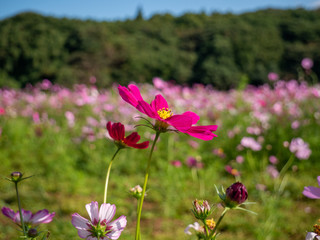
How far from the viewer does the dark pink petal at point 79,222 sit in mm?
350

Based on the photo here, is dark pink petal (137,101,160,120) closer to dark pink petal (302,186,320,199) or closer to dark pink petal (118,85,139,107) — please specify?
dark pink petal (118,85,139,107)

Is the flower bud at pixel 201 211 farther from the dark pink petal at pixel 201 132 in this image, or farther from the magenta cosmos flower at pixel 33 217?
the magenta cosmos flower at pixel 33 217

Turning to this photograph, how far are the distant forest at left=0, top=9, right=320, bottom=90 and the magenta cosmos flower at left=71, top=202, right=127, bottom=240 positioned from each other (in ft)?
41.9

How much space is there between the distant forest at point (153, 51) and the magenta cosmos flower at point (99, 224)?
12763 millimetres

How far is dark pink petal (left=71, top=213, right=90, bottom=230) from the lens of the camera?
35 centimetres

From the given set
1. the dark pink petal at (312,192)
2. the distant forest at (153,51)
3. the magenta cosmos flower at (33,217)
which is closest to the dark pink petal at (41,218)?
the magenta cosmos flower at (33,217)

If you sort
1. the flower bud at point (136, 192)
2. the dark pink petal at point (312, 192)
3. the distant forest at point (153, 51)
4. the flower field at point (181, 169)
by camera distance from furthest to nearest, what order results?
the distant forest at point (153, 51), the flower field at point (181, 169), the flower bud at point (136, 192), the dark pink petal at point (312, 192)

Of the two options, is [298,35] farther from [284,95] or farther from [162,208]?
[162,208]

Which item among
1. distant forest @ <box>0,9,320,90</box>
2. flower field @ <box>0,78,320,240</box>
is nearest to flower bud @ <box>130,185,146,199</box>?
flower field @ <box>0,78,320,240</box>

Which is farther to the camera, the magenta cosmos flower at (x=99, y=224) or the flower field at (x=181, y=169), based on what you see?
the flower field at (x=181, y=169)

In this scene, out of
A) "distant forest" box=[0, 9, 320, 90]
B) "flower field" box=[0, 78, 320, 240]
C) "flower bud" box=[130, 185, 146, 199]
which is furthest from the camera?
"distant forest" box=[0, 9, 320, 90]

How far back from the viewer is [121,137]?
43cm

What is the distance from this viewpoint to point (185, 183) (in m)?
2.14

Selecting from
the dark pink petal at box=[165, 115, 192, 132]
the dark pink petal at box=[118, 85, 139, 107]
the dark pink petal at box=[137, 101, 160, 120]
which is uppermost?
the dark pink petal at box=[118, 85, 139, 107]
